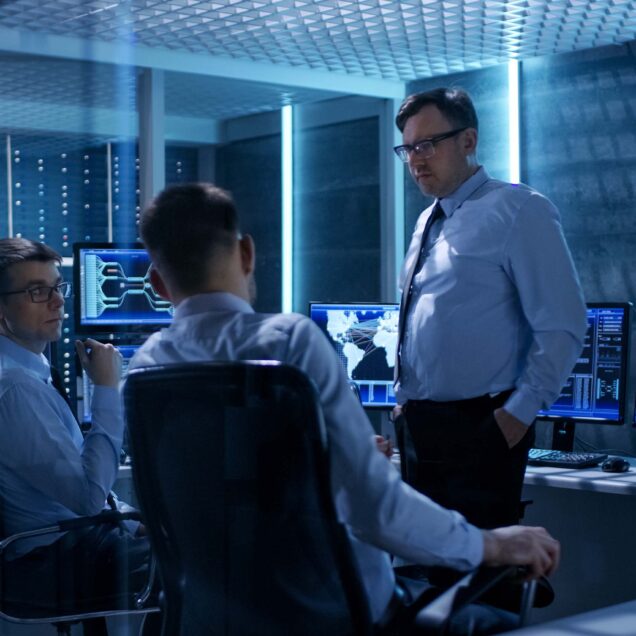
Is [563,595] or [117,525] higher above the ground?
[117,525]

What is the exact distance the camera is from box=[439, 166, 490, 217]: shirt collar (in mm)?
2926

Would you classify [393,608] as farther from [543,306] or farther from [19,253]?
[19,253]

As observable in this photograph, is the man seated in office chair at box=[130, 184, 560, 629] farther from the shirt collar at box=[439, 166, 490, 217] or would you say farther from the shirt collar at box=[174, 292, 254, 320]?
the shirt collar at box=[439, 166, 490, 217]

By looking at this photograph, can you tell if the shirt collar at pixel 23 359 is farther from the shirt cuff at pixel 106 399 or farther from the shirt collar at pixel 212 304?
the shirt collar at pixel 212 304

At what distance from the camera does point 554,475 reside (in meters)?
3.34

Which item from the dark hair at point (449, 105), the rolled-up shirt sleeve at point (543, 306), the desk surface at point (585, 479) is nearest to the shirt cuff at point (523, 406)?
the rolled-up shirt sleeve at point (543, 306)

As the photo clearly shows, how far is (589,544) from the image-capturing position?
3.81m

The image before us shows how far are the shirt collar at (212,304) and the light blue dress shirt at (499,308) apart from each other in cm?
107

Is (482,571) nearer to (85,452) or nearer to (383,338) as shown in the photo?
(85,452)

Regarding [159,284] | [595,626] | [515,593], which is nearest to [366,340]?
[515,593]

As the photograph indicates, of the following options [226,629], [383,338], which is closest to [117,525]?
[226,629]

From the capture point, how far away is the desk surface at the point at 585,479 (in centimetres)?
317

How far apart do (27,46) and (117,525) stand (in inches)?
69.9

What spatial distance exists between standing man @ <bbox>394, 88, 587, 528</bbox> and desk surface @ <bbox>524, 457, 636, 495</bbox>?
1.74ft
